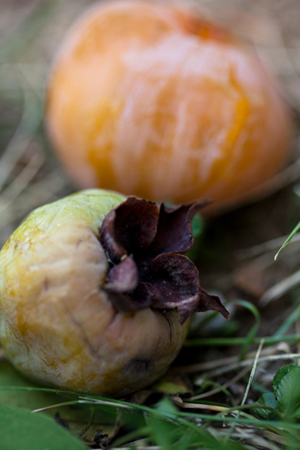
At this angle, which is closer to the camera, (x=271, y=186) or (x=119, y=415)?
(x=119, y=415)

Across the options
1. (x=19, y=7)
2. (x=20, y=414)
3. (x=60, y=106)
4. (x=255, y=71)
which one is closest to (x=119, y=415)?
(x=20, y=414)

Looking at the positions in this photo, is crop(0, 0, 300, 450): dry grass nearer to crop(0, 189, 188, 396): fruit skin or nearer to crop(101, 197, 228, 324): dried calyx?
crop(0, 189, 188, 396): fruit skin

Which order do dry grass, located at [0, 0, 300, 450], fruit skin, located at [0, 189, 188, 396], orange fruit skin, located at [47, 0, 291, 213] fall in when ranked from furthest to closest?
orange fruit skin, located at [47, 0, 291, 213]
dry grass, located at [0, 0, 300, 450]
fruit skin, located at [0, 189, 188, 396]

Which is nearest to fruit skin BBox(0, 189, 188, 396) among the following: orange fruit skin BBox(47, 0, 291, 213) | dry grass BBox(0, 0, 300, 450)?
dry grass BBox(0, 0, 300, 450)

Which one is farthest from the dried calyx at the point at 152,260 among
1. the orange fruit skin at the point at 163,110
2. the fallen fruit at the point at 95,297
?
the orange fruit skin at the point at 163,110

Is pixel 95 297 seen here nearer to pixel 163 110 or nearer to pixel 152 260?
pixel 152 260

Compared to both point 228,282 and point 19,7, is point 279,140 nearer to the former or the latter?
point 228,282

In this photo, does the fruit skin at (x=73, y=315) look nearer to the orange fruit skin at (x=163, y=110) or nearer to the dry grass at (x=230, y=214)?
the dry grass at (x=230, y=214)
